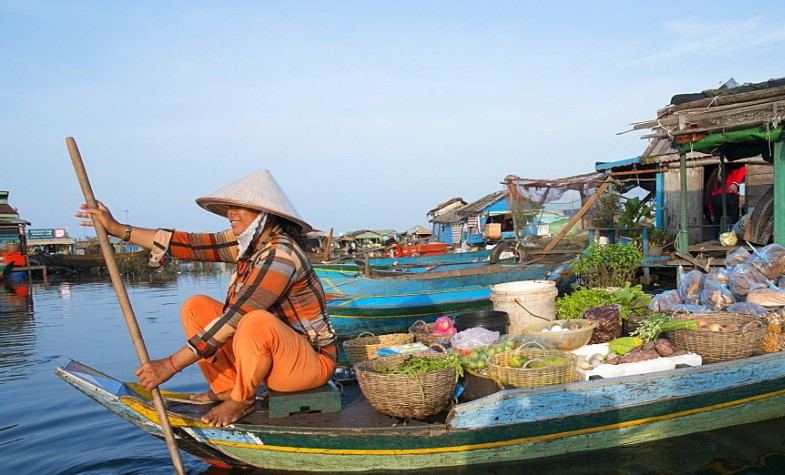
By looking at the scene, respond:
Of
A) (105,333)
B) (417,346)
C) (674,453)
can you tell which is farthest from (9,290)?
(674,453)

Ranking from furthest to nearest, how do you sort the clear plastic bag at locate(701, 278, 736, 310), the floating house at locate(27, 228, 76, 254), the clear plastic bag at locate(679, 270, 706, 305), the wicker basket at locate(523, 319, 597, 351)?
the floating house at locate(27, 228, 76, 254)
the clear plastic bag at locate(679, 270, 706, 305)
the clear plastic bag at locate(701, 278, 736, 310)
the wicker basket at locate(523, 319, 597, 351)

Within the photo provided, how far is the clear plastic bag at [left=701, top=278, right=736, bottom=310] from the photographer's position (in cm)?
565

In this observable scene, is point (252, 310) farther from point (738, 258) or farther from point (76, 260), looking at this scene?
point (76, 260)

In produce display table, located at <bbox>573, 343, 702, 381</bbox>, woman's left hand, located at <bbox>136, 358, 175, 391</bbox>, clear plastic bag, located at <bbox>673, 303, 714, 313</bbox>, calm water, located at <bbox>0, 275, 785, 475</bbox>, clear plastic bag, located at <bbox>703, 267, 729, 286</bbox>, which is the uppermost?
clear plastic bag, located at <bbox>703, 267, 729, 286</bbox>

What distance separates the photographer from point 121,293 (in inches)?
121

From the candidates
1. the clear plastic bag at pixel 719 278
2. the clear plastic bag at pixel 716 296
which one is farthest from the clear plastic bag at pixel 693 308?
the clear plastic bag at pixel 719 278

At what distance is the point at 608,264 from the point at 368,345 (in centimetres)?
477

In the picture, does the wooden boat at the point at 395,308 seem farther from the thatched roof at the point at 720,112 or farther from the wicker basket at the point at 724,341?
the wicker basket at the point at 724,341

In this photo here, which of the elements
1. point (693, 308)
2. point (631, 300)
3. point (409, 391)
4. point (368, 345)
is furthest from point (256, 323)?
point (693, 308)

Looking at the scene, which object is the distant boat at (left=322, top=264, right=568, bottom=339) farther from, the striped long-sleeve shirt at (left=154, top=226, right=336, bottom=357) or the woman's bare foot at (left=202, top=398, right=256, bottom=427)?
the woman's bare foot at (left=202, top=398, right=256, bottom=427)

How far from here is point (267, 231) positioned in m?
3.42

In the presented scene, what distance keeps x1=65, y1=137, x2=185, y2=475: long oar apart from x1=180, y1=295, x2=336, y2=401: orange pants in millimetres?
431

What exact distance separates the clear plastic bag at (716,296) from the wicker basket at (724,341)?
1.24m

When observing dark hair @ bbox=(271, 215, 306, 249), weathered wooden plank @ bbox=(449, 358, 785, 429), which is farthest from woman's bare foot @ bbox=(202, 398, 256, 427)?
weathered wooden plank @ bbox=(449, 358, 785, 429)
